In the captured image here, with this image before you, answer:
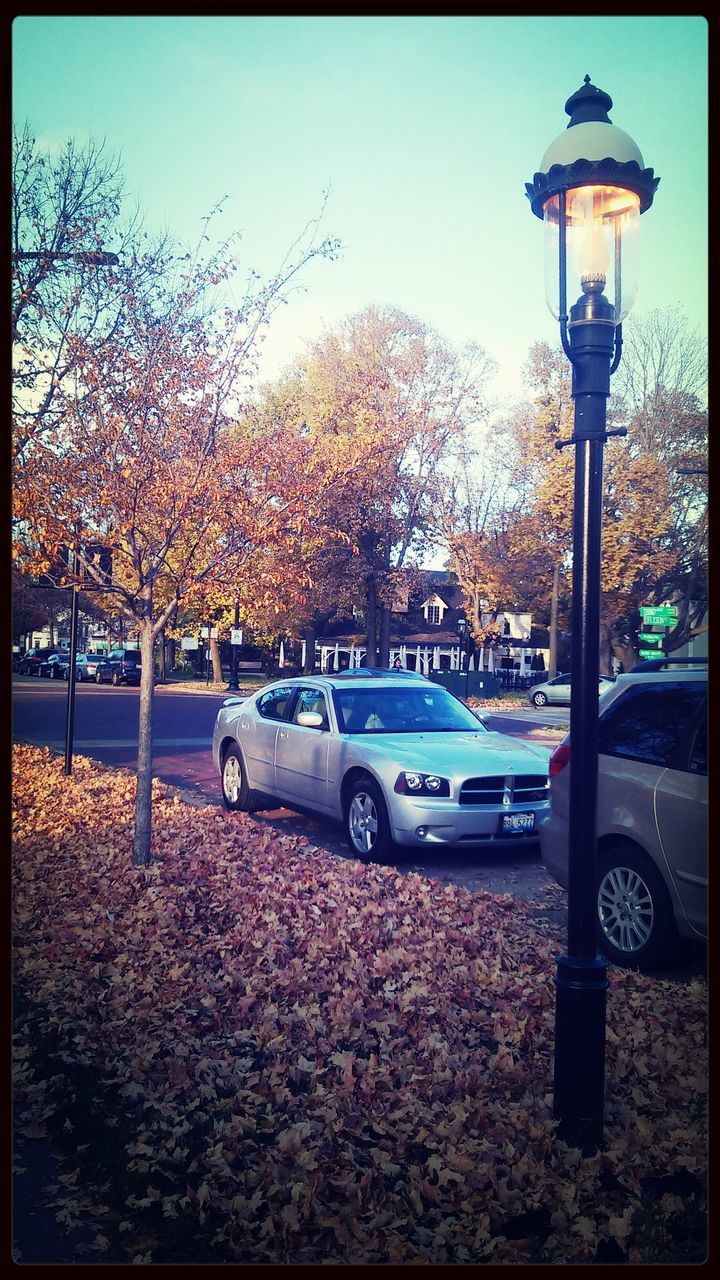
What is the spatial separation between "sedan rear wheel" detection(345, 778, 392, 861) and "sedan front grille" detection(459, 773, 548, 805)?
0.69 metres

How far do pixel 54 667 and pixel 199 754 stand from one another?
127ft

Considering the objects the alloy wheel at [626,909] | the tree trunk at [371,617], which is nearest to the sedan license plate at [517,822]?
the alloy wheel at [626,909]

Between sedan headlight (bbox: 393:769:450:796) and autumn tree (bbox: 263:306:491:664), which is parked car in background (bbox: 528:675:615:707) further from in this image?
sedan headlight (bbox: 393:769:450:796)

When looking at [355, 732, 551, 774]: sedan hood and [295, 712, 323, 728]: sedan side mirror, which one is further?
[295, 712, 323, 728]: sedan side mirror

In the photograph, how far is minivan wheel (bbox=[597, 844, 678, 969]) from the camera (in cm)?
498

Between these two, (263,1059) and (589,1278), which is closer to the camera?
(589,1278)

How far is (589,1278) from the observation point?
2.72 metres

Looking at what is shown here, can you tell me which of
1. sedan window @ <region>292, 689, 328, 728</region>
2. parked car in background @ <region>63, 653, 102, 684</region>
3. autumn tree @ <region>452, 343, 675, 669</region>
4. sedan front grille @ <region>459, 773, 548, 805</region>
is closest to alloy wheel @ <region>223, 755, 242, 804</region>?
sedan window @ <region>292, 689, 328, 728</region>

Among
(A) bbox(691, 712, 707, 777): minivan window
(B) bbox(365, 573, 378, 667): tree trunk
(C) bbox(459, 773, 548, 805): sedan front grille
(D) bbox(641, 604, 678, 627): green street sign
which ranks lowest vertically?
(C) bbox(459, 773, 548, 805): sedan front grille

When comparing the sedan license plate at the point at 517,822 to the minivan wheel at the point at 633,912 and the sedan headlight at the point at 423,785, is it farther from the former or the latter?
the minivan wheel at the point at 633,912

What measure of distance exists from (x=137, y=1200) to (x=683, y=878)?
308cm

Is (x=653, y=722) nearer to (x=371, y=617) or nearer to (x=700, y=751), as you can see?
(x=700, y=751)

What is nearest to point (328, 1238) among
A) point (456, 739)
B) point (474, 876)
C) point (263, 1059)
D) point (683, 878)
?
point (263, 1059)

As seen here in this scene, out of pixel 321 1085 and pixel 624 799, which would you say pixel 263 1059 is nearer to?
pixel 321 1085
